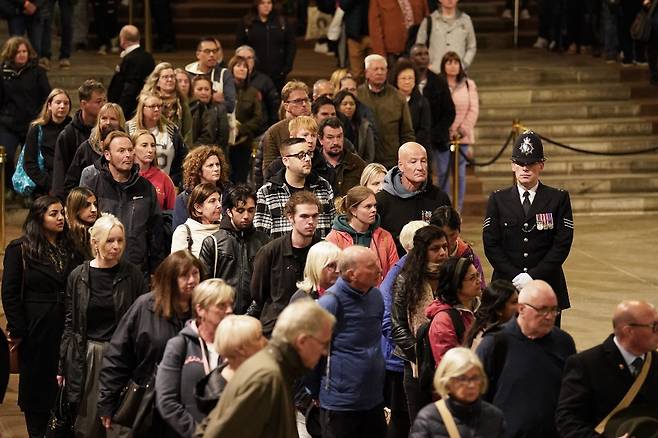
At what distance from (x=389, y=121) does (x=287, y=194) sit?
147 inches

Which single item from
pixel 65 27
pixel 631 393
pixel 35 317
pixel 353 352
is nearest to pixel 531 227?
pixel 353 352

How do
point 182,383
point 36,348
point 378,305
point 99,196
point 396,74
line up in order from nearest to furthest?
1. point 182,383
2. point 378,305
3. point 36,348
4. point 99,196
5. point 396,74

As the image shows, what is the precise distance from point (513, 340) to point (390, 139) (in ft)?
21.5

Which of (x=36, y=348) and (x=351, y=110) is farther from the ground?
(x=351, y=110)

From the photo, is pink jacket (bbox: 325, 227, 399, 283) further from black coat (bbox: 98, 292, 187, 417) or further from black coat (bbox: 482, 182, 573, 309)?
black coat (bbox: 98, 292, 187, 417)

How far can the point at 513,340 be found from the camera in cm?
872

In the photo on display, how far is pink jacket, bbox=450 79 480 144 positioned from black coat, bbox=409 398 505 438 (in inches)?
374

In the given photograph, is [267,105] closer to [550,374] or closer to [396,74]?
[396,74]

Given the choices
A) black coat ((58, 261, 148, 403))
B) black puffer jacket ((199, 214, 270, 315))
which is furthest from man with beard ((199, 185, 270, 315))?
black coat ((58, 261, 148, 403))

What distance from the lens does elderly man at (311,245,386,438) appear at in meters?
9.29

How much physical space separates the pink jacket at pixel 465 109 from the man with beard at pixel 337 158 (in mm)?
4260

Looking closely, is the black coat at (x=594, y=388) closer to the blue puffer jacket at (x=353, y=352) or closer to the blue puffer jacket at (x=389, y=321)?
the blue puffer jacket at (x=353, y=352)

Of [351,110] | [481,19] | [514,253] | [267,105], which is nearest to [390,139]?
[351,110]

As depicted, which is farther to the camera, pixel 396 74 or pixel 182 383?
pixel 396 74
